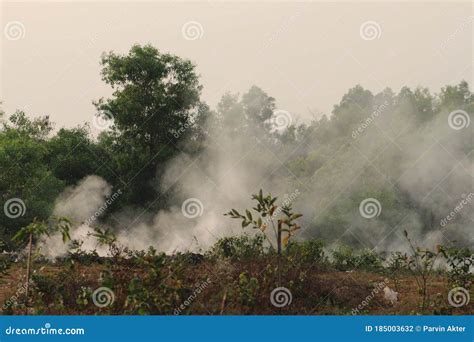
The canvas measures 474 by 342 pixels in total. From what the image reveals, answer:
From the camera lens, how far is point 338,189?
21812 mm

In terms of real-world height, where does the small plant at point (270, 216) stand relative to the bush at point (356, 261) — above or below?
below

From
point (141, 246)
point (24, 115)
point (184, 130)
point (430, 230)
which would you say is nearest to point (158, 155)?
point (184, 130)

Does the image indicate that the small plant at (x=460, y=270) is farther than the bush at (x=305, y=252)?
No

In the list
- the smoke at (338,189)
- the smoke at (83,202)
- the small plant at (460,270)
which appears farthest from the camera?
the smoke at (338,189)

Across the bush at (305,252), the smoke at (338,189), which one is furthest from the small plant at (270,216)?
the smoke at (338,189)

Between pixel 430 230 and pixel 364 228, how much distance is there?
255 cm

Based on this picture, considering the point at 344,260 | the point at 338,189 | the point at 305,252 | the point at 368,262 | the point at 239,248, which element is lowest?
the point at 305,252

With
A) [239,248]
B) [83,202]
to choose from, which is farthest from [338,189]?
[239,248]

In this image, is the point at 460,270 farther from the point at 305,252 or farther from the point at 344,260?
the point at 344,260

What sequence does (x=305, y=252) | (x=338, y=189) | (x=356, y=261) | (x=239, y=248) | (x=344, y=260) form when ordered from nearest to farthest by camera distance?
(x=305, y=252)
(x=239, y=248)
(x=356, y=261)
(x=344, y=260)
(x=338, y=189)

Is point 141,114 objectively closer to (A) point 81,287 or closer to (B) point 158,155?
(B) point 158,155

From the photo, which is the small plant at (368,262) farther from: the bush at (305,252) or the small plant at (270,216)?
the small plant at (270,216)

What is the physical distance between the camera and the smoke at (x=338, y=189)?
2011 centimetres

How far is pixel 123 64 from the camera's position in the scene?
69.2 feet
